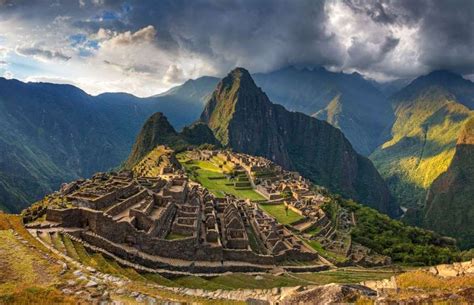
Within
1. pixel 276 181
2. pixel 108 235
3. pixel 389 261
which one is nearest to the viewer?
pixel 108 235

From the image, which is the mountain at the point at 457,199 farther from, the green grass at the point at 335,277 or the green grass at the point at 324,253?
the green grass at the point at 335,277

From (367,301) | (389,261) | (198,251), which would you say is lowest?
(389,261)

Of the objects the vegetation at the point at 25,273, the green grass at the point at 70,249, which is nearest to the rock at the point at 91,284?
the vegetation at the point at 25,273

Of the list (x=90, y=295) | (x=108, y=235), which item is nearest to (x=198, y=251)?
(x=108, y=235)

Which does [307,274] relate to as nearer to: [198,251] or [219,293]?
[198,251]

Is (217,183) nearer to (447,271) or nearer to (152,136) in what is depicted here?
(447,271)

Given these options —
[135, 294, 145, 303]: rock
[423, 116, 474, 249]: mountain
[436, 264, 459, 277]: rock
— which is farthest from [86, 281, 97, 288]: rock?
[423, 116, 474, 249]: mountain

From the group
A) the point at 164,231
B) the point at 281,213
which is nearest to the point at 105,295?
the point at 164,231
